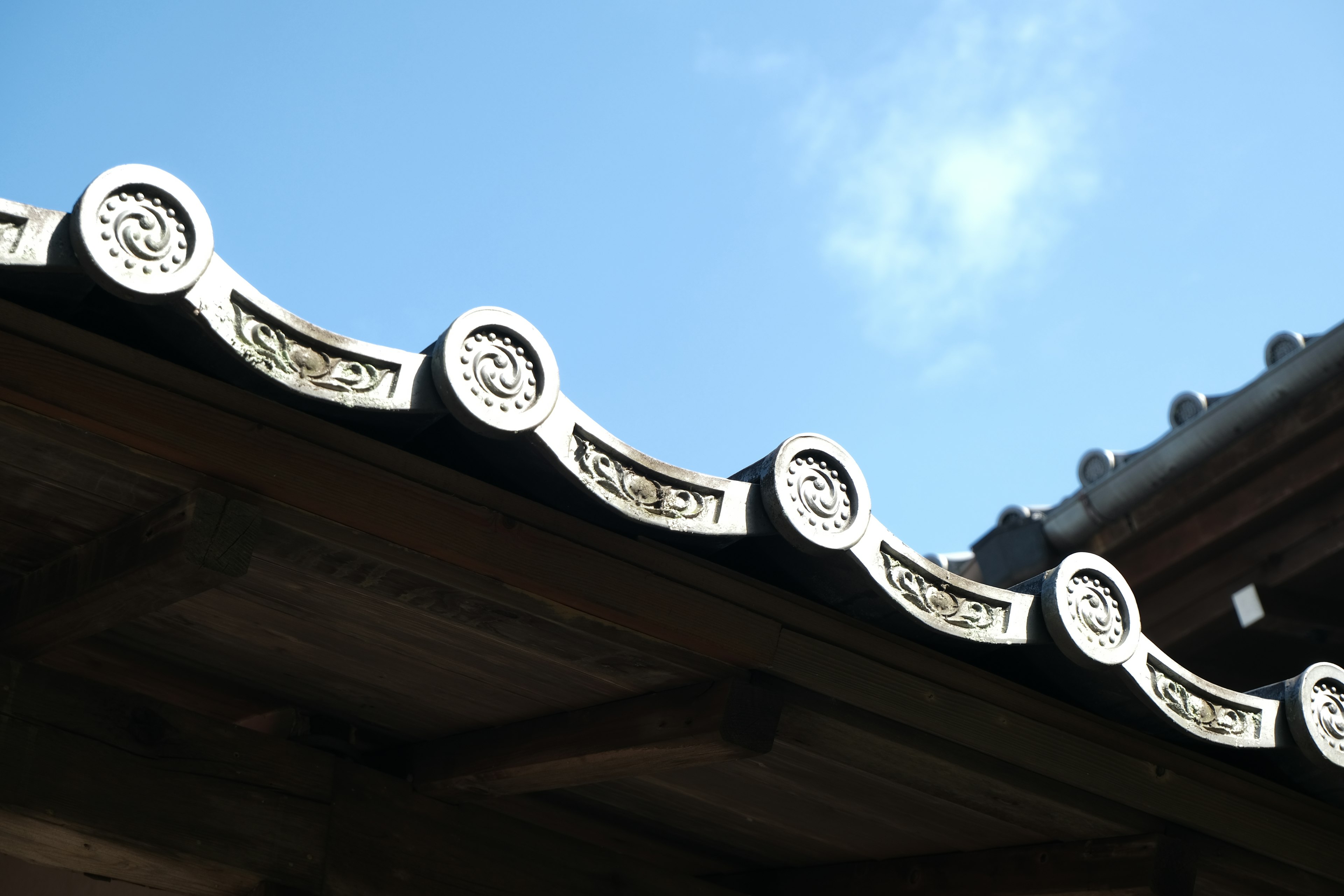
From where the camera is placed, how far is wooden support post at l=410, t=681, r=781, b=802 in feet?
9.52

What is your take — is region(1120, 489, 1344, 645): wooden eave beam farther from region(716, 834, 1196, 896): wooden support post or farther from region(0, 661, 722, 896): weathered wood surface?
region(0, 661, 722, 896): weathered wood surface

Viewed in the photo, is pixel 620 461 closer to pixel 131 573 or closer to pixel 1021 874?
pixel 131 573

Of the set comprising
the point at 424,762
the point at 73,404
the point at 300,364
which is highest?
the point at 300,364

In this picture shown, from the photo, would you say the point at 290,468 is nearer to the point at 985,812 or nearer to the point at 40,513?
the point at 40,513

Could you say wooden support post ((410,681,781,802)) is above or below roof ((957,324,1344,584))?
below

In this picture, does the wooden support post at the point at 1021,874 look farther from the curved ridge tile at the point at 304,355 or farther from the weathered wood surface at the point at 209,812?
the curved ridge tile at the point at 304,355

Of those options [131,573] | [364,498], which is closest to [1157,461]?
[364,498]

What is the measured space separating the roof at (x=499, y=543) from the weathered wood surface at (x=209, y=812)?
0.19 metres

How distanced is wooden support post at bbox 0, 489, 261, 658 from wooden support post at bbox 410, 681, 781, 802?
909mm

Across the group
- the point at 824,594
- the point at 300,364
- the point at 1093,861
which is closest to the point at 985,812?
the point at 1093,861

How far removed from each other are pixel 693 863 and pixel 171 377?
7.60ft

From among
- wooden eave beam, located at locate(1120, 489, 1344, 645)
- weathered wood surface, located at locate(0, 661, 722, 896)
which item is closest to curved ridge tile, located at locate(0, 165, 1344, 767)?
weathered wood surface, located at locate(0, 661, 722, 896)

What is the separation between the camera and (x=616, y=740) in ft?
10.1

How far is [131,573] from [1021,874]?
2275 mm
